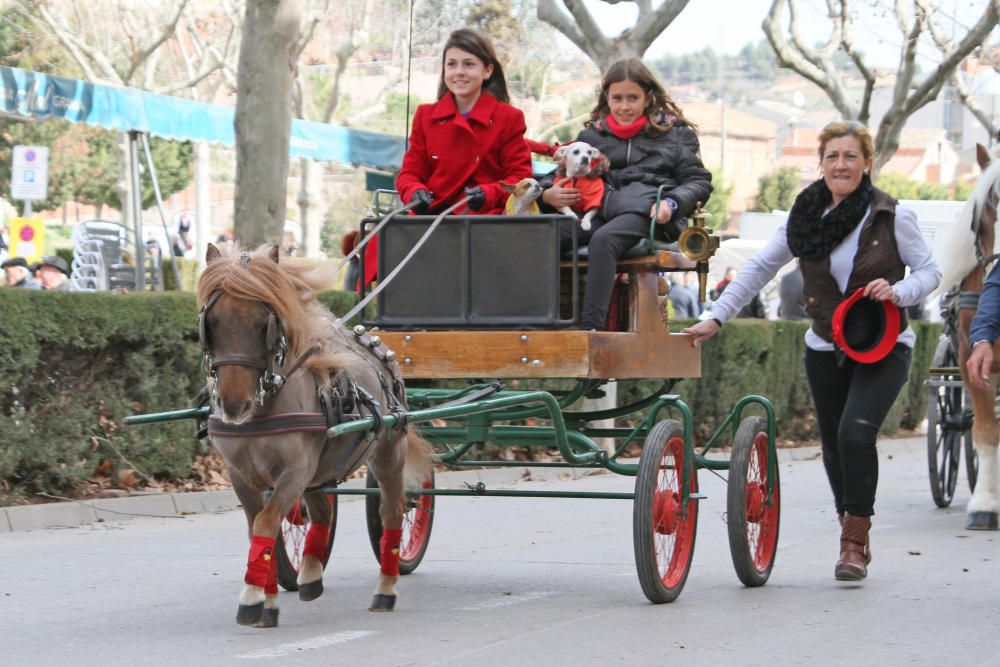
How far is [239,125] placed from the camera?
48.3 feet

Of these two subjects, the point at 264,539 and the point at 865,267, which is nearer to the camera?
the point at 264,539

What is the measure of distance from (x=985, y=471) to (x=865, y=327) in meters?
3.59

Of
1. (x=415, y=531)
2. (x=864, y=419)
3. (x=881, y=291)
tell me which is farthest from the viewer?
(x=415, y=531)

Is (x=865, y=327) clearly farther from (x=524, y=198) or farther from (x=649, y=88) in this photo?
(x=524, y=198)

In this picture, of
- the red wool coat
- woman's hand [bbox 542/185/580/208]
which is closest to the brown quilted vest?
woman's hand [bbox 542/185/580/208]

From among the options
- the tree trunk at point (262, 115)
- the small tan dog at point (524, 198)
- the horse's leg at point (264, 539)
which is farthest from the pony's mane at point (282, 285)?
the tree trunk at point (262, 115)

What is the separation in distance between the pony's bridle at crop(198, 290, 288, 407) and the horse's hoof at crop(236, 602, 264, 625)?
0.82 meters

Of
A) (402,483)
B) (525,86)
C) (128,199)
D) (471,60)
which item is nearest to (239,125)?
(471,60)

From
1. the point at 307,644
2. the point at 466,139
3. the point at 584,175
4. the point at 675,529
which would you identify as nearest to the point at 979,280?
the point at 584,175

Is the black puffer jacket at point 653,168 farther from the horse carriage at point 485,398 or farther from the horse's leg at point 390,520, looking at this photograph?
the horse's leg at point 390,520

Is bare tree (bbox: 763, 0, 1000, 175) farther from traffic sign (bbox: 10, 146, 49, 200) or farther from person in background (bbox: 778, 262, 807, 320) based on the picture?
traffic sign (bbox: 10, 146, 49, 200)

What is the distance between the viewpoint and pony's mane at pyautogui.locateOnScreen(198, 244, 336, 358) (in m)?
5.98

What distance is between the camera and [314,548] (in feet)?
23.3

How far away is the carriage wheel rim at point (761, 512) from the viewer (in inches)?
321
